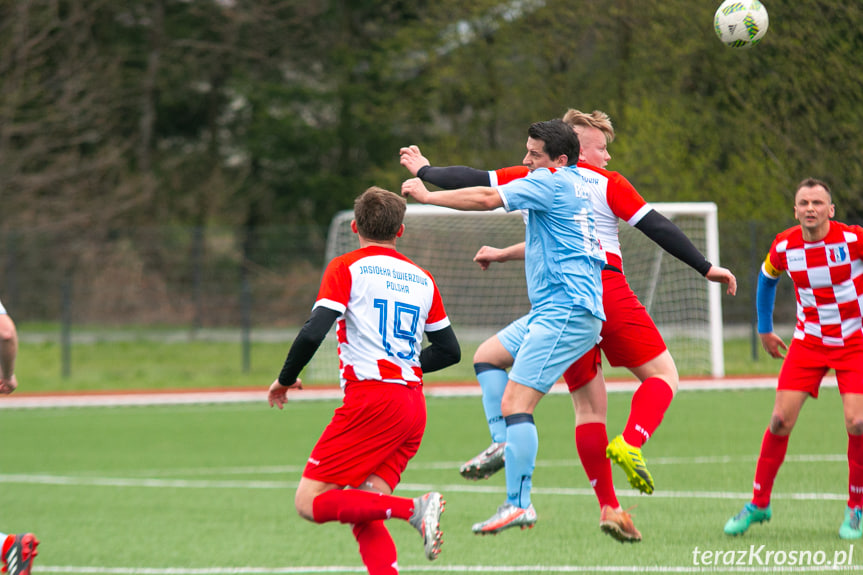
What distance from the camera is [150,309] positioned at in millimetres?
22328

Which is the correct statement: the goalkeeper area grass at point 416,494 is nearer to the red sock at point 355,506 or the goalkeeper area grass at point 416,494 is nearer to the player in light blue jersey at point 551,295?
the player in light blue jersey at point 551,295

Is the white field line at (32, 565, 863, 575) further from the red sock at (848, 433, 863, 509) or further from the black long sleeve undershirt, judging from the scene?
the black long sleeve undershirt

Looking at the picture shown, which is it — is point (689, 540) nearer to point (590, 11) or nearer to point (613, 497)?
point (613, 497)

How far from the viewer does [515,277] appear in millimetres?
18828

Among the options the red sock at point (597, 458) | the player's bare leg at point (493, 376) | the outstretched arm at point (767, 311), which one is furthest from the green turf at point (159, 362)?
the player's bare leg at point (493, 376)

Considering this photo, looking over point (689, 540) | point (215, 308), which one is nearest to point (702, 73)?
point (215, 308)

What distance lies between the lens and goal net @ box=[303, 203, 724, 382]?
16.2 metres

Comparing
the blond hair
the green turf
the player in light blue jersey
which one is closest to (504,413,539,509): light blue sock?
the player in light blue jersey

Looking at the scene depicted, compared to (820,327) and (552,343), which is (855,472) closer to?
(820,327)

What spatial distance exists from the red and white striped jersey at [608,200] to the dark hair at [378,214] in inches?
28.1

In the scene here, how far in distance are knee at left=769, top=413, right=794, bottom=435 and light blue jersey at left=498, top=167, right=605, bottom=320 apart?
2.13 meters

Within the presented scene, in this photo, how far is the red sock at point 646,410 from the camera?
206 inches

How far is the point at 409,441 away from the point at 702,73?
1605 centimetres

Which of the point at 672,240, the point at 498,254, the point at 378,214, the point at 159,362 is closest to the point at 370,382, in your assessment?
the point at 378,214
